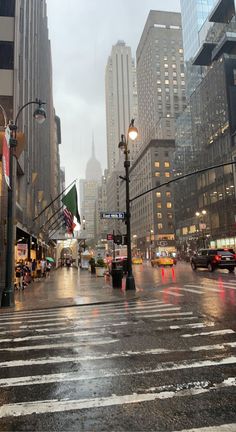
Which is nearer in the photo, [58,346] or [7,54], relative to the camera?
[58,346]

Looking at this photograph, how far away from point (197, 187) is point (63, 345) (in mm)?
87839

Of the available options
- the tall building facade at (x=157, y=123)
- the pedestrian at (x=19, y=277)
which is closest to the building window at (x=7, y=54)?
the pedestrian at (x=19, y=277)

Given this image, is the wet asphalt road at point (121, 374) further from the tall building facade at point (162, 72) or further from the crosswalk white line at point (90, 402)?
the tall building facade at point (162, 72)

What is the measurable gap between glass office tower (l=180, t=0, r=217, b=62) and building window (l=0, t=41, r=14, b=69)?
88.0m

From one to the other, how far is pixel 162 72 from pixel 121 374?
175 metres

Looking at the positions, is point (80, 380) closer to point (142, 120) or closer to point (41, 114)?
point (41, 114)

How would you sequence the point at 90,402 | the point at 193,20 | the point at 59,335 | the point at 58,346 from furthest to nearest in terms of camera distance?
the point at 193,20 < the point at 59,335 < the point at 58,346 < the point at 90,402

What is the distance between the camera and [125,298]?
16.3 meters

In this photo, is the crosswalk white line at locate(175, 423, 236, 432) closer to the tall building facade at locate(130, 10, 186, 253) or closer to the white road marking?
the white road marking

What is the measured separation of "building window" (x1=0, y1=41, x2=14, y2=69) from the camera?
2666 cm

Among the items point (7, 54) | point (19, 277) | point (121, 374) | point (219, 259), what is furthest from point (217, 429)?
point (219, 259)

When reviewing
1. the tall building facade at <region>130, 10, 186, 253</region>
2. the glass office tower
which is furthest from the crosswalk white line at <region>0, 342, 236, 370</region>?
the tall building facade at <region>130, 10, 186, 253</region>

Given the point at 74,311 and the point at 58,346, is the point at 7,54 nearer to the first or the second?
the point at 74,311

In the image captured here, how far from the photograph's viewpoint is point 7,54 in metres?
26.9
